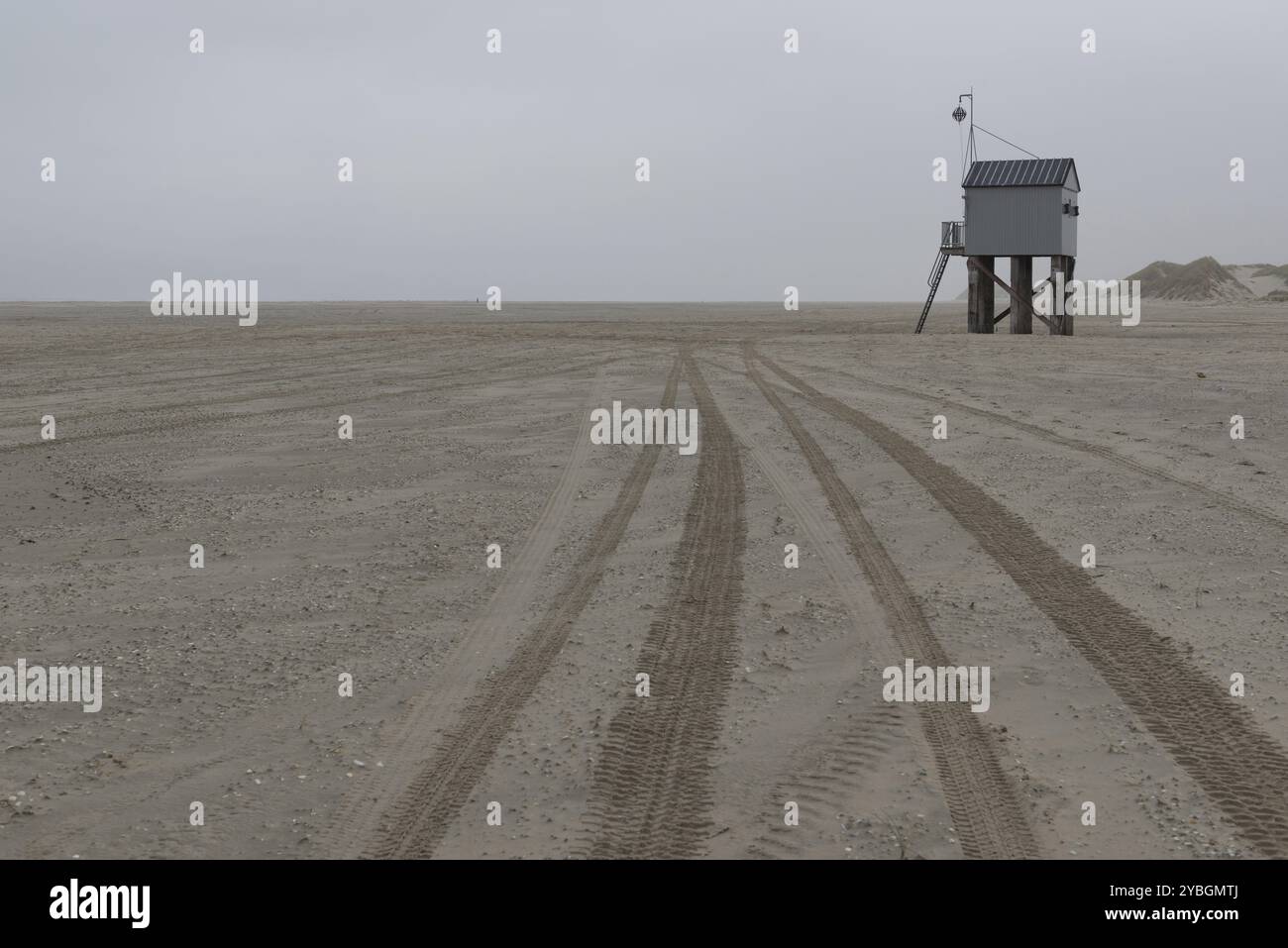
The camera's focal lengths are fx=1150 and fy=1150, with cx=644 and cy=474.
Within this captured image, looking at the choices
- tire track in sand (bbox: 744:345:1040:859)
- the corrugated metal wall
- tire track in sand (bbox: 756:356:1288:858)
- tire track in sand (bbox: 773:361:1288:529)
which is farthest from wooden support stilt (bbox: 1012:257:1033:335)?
tire track in sand (bbox: 744:345:1040:859)

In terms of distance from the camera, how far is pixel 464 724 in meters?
5.88

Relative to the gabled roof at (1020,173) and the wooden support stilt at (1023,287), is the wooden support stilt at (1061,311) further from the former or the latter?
the gabled roof at (1020,173)

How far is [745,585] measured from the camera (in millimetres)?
8312

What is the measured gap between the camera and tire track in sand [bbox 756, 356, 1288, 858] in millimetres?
4926

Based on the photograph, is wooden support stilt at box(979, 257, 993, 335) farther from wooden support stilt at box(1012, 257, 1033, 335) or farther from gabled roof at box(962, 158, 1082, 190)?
gabled roof at box(962, 158, 1082, 190)

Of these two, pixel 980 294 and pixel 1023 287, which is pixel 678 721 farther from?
pixel 980 294

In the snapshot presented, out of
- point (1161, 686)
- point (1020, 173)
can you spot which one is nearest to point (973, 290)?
point (1020, 173)

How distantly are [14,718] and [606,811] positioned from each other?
329cm

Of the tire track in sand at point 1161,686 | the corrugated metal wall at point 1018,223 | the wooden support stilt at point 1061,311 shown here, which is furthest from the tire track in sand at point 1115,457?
the corrugated metal wall at point 1018,223

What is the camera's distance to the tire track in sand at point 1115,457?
10.5 meters

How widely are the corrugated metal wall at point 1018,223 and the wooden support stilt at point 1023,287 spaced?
951mm

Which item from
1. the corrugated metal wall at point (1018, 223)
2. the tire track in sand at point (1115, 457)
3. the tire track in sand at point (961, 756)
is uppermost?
the corrugated metal wall at point (1018, 223)

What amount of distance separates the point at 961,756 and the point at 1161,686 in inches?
60.9

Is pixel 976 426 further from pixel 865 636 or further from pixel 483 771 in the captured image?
pixel 483 771
